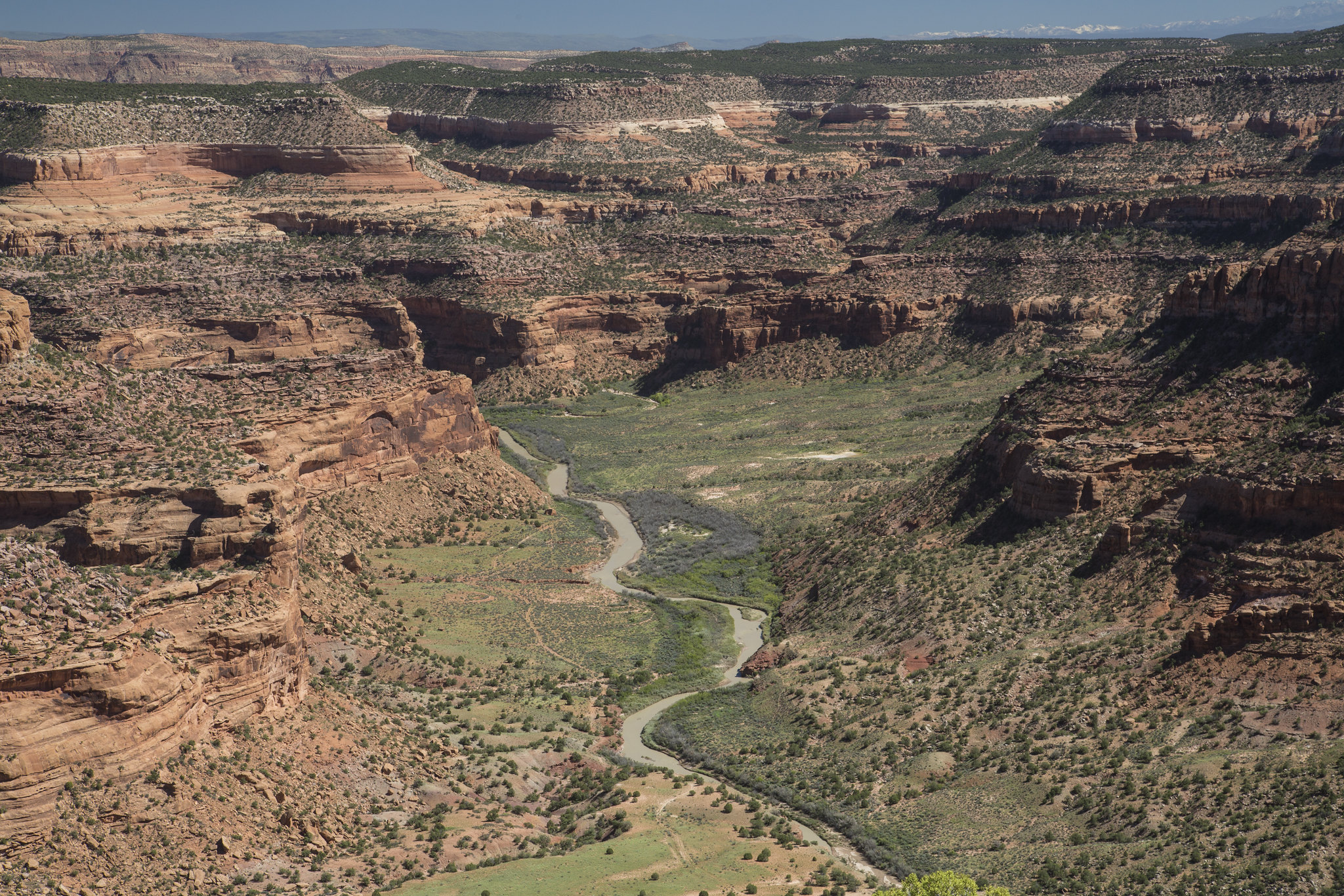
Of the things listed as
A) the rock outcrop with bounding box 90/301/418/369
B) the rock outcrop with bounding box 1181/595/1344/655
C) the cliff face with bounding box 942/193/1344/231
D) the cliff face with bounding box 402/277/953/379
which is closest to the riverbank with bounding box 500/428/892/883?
the rock outcrop with bounding box 1181/595/1344/655

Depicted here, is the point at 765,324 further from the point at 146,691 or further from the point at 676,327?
the point at 146,691

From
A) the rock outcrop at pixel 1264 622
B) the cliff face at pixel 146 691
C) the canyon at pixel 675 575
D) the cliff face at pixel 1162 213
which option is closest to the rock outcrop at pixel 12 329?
the canyon at pixel 675 575

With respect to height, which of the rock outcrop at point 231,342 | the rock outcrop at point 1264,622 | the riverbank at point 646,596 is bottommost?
the riverbank at point 646,596

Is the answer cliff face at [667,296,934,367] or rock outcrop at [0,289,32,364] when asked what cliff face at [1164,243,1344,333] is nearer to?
rock outcrop at [0,289,32,364]

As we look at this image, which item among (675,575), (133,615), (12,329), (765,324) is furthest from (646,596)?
(765,324)

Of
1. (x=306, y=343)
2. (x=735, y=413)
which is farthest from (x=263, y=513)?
(x=735, y=413)

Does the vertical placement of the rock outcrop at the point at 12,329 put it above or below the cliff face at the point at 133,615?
above

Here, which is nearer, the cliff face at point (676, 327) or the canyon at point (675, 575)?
the canyon at point (675, 575)

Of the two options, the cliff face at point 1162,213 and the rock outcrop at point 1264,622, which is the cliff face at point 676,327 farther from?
the rock outcrop at point 1264,622

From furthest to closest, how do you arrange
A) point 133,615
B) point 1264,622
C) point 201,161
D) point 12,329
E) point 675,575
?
point 201,161
point 675,575
point 12,329
point 1264,622
point 133,615
